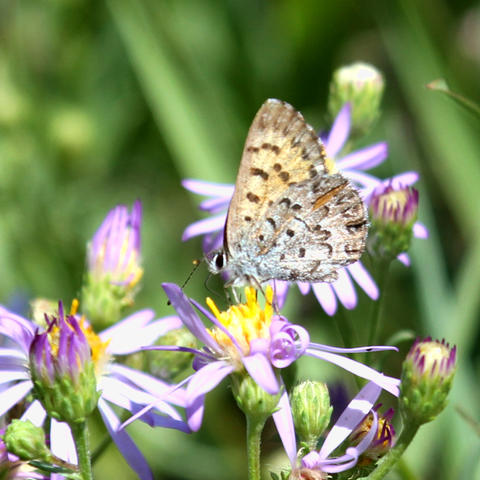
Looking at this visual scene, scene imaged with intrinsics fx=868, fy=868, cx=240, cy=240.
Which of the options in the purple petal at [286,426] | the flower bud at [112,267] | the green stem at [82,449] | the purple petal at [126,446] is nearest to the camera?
the green stem at [82,449]

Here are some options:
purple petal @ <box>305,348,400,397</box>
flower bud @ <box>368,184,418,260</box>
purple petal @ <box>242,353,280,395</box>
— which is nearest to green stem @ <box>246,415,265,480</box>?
purple petal @ <box>242,353,280,395</box>

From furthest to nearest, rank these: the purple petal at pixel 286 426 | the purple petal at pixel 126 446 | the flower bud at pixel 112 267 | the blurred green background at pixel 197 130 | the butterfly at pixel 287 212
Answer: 1. the blurred green background at pixel 197 130
2. the flower bud at pixel 112 267
3. the butterfly at pixel 287 212
4. the purple petal at pixel 126 446
5. the purple petal at pixel 286 426

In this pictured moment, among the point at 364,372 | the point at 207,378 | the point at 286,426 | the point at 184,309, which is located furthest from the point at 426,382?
the point at 184,309

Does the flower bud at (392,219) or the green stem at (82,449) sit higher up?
the flower bud at (392,219)

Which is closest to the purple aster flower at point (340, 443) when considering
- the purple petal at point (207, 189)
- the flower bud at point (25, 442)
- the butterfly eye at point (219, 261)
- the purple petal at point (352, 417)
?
the purple petal at point (352, 417)

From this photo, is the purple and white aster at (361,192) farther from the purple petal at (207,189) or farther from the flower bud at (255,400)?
the flower bud at (255,400)

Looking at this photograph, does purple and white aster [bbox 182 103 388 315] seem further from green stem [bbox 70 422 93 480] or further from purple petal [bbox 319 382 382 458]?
green stem [bbox 70 422 93 480]

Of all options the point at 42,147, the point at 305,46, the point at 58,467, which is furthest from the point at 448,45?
the point at 58,467

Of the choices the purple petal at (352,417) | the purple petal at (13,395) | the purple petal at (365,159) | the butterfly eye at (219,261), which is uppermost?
the purple petal at (365,159)
